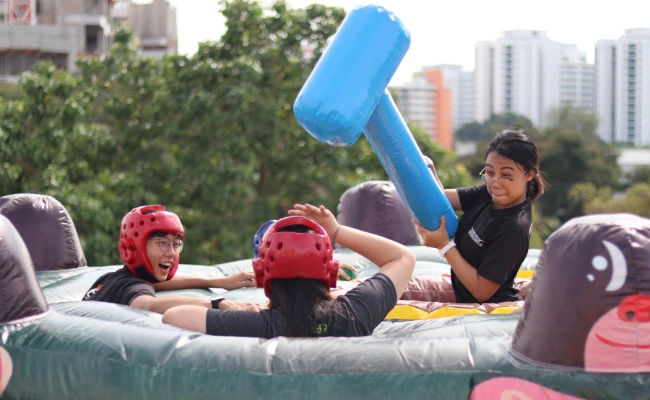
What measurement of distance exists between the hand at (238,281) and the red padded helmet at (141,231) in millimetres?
743

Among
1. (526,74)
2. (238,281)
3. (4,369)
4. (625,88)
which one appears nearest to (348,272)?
(238,281)

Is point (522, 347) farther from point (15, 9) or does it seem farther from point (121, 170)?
point (15, 9)

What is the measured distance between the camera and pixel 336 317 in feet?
8.83

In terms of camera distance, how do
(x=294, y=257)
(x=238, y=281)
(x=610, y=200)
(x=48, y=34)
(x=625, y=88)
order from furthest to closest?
1. (x=625, y=88)
2. (x=610, y=200)
3. (x=48, y=34)
4. (x=238, y=281)
5. (x=294, y=257)

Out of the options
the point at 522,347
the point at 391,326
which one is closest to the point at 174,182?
the point at 391,326

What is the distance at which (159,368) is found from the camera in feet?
8.32

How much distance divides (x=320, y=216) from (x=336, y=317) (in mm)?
377

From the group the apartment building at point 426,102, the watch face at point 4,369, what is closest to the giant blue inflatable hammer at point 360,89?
the watch face at point 4,369

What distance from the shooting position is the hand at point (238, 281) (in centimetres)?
430

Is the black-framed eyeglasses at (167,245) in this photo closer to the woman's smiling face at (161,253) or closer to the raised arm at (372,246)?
the woman's smiling face at (161,253)

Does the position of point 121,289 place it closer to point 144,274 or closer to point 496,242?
point 144,274

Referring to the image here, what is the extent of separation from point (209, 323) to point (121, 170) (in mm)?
9029

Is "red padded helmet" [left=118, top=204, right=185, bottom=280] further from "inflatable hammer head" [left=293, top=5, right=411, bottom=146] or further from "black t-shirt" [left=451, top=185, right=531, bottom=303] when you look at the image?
"black t-shirt" [left=451, top=185, right=531, bottom=303]

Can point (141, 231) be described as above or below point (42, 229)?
above
